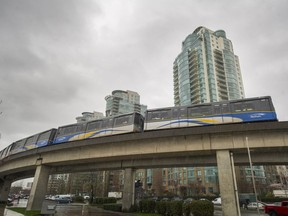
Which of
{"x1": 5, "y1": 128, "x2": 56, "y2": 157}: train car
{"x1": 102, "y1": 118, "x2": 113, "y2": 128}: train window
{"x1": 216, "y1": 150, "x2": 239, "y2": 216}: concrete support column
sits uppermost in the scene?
{"x1": 102, "y1": 118, "x2": 113, "y2": 128}: train window

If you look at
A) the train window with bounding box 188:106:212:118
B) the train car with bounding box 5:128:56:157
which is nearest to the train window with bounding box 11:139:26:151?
the train car with bounding box 5:128:56:157

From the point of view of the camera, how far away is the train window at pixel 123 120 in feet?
77.5

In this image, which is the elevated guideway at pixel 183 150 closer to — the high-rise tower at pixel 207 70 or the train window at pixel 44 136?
the train window at pixel 44 136

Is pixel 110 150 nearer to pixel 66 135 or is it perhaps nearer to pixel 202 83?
pixel 66 135

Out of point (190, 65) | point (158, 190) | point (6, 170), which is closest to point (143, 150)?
point (6, 170)

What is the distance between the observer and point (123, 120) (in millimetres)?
24078

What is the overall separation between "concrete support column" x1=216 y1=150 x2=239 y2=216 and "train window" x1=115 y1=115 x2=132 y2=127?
1015 cm

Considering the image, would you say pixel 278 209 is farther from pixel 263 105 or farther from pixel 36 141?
pixel 36 141

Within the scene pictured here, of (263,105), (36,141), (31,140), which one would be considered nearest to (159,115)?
(263,105)

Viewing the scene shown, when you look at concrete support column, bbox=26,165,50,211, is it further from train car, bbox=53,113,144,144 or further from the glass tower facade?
the glass tower facade

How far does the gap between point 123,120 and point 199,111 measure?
8678 mm

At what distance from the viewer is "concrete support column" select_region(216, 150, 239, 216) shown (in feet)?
52.7

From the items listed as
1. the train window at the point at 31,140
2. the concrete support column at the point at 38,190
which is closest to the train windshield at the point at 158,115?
the concrete support column at the point at 38,190

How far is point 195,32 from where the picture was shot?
101m
